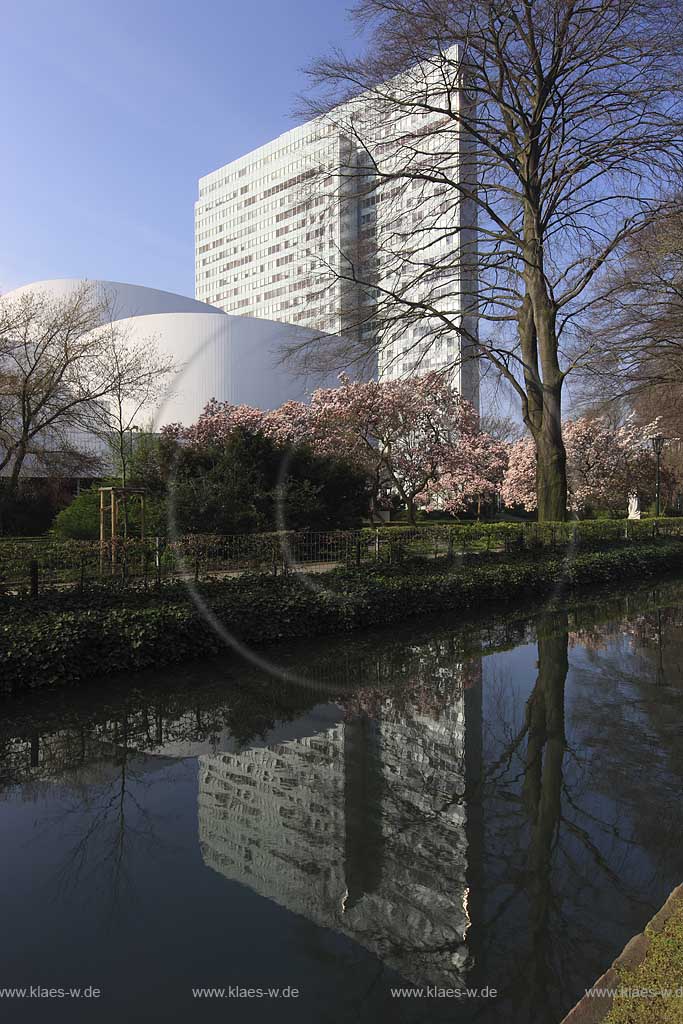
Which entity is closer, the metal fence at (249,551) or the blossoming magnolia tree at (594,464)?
the metal fence at (249,551)

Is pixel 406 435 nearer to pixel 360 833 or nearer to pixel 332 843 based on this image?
pixel 360 833

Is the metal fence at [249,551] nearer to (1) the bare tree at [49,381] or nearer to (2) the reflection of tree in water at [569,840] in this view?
(2) the reflection of tree in water at [569,840]

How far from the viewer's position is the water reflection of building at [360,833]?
11.1 ft

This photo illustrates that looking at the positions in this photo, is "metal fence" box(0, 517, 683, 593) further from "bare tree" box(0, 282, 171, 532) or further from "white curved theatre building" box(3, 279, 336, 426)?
"white curved theatre building" box(3, 279, 336, 426)

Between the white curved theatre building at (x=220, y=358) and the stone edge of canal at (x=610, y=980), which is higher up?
the white curved theatre building at (x=220, y=358)

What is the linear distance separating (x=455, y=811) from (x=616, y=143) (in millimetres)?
16063

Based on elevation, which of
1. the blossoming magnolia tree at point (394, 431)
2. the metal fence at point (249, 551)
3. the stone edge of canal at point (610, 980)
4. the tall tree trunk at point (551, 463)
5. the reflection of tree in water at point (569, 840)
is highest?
the blossoming magnolia tree at point (394, 431)

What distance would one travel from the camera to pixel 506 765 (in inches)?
215

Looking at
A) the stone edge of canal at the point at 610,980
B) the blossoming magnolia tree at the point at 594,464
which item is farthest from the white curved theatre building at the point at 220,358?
the stone edge of canal at the point at 610,980

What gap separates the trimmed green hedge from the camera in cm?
775

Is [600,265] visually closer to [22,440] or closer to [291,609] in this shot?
[291,609]

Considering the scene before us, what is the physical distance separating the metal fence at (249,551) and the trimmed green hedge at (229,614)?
58cm

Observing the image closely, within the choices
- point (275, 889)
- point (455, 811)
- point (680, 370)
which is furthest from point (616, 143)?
point (275, 889)

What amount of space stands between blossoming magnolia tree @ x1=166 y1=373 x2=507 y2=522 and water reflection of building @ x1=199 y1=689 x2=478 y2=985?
22.1m
